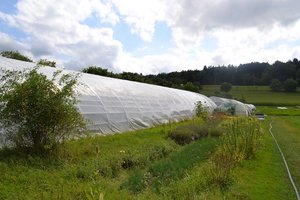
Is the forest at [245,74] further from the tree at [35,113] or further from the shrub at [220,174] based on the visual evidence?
the shrub at [220,174]

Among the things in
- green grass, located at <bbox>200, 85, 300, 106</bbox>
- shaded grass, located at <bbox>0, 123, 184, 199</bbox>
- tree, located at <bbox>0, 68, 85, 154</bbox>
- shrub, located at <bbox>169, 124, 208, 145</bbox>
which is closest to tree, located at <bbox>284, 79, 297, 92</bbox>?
green grass, located at <bbox>200, 85, 300, 106</bbox>

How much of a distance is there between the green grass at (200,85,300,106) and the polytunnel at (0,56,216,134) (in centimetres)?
4883

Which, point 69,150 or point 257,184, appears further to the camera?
point 69,150

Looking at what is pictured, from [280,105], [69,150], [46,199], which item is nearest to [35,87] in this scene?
[69,150]

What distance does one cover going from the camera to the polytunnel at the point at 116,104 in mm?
14109

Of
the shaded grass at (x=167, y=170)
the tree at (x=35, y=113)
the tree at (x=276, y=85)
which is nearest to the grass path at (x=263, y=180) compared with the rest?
the shaded grass at (x=167, y=170)

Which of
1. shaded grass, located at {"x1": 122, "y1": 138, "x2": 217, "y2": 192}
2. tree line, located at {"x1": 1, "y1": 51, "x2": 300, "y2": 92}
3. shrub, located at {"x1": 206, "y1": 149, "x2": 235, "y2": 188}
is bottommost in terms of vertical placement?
shaded grass, located at {"x1": 122, "y1": 138, "x2": 217, "y2": 192}

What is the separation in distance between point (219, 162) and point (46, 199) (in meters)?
4.02

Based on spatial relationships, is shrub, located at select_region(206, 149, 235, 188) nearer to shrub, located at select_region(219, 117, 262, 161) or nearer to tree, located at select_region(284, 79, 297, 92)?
shrub, located at select_region(219, 117, 262, 161)

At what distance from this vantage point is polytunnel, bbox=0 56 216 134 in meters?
14.1

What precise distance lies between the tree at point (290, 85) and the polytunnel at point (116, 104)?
63061 millimetres

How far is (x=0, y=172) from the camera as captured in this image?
727cm

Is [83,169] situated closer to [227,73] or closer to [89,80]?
[89,80]

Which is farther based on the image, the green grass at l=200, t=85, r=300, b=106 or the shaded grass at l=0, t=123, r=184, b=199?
the green grass at l=200, t=85, r=300, b=106
